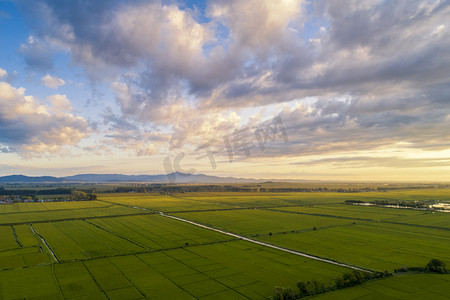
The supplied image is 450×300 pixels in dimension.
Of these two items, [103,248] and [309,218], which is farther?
[309,218]

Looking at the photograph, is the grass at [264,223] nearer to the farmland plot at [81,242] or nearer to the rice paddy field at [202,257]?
the rice paddy field at [202,257]

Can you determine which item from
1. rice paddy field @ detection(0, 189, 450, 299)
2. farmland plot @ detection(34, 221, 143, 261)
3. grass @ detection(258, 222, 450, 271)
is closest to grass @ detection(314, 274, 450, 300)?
rice paddy field @ detection(0, 189, 450, 299)

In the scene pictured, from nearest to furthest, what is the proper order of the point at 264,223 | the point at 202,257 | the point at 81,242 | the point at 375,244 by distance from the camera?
the point at 202,257 < the point at 81,242 < the point at 375,244 < the point at 264,223

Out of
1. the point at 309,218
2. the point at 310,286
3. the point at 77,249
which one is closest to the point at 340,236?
the point at 309,218

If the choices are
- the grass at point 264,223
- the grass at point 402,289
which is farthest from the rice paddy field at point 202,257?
the grass at point 264,223

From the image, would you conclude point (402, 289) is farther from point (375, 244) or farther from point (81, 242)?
point (81, 242)

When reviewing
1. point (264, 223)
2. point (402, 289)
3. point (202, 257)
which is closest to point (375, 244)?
point (402, 289)

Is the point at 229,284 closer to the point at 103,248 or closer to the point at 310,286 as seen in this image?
the point at 310,286

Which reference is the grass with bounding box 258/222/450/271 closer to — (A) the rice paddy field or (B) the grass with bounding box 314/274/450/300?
(A) the rice paddy field
